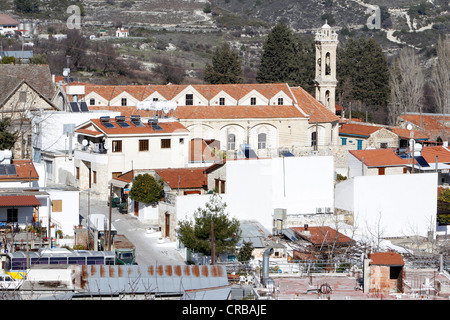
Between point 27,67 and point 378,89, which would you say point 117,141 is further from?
point 378,89

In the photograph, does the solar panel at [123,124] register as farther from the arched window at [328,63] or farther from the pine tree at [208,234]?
the arched window at [328,63]

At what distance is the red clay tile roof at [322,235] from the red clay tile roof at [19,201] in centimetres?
768

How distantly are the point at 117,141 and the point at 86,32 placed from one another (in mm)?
65151

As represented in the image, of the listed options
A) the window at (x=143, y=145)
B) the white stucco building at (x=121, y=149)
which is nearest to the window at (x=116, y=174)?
the white stucco building at (x=121, y=149)

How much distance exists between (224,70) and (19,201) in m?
31.9

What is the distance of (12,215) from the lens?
25438mm

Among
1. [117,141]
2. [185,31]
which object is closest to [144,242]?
[117,141]

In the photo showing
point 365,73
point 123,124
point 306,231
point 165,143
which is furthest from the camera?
point 365,73

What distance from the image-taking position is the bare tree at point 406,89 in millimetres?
54906

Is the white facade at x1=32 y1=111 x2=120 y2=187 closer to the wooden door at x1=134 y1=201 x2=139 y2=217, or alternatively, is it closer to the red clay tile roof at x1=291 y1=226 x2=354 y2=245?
the wooden door at x1=134 y1=201 x2=139 y2=217

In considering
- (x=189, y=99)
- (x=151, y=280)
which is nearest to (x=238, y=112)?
(x=189, y=99)

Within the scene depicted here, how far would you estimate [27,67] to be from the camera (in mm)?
46719

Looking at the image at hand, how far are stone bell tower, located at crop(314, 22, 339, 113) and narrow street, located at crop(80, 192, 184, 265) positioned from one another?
17.3 metres

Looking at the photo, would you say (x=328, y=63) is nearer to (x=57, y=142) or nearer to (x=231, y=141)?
(x=231, y=141)
